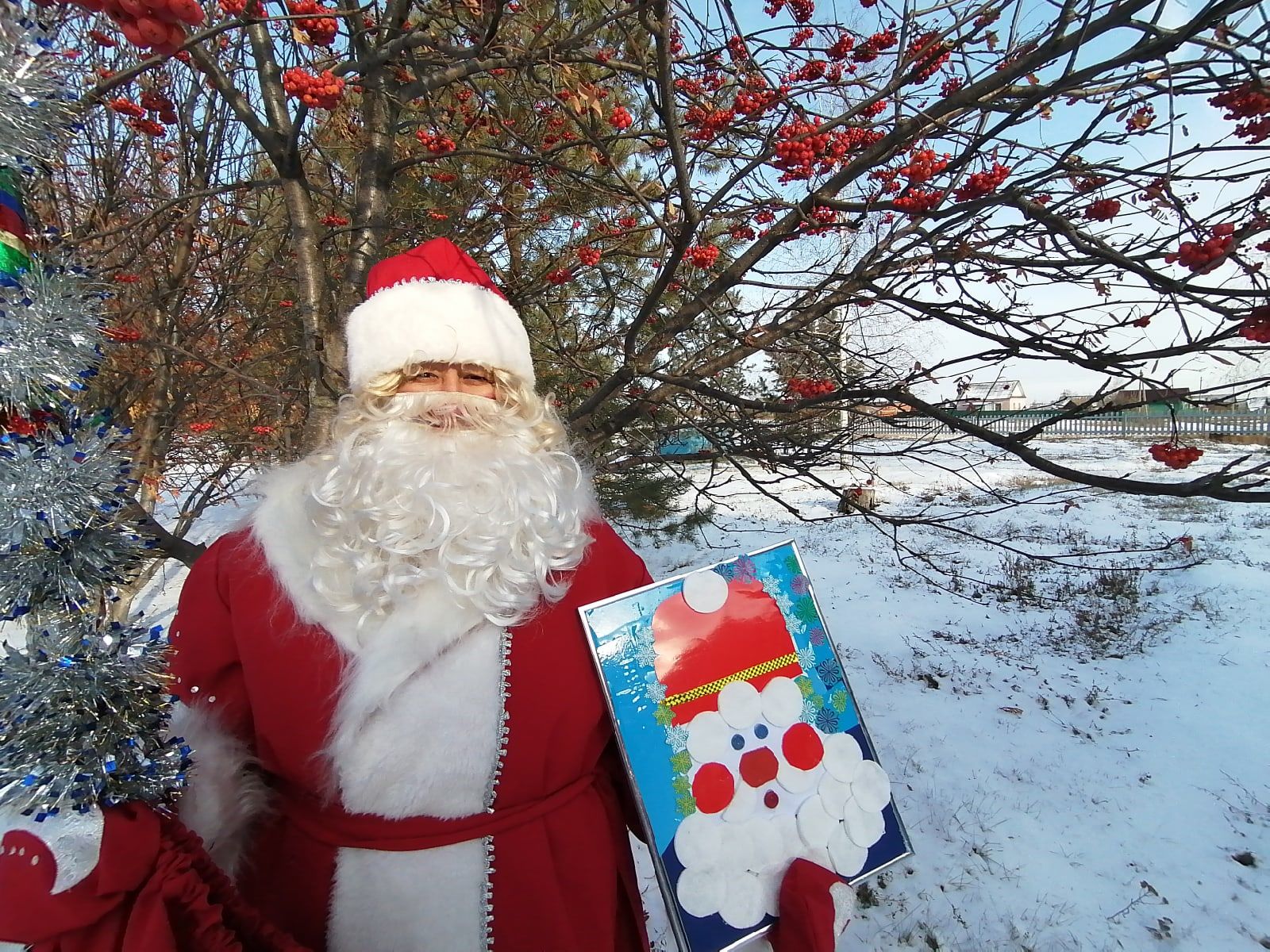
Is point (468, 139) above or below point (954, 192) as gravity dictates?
above

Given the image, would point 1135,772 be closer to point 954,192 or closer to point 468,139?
point 954,192

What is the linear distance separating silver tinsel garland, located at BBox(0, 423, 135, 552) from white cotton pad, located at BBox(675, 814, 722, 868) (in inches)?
40.0

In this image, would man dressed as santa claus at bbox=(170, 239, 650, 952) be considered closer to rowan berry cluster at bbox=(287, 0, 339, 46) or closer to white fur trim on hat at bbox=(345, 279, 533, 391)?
white fur trim on hat at bbox=(345, 279, 533, 391)

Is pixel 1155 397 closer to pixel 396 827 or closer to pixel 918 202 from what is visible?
pixel 918 202

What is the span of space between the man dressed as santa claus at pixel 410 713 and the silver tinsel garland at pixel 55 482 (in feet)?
1.22

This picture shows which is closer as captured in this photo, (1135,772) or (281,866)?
(281,866)

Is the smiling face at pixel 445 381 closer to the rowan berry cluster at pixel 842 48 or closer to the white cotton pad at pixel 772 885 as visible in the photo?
the white cotton pad at pixel 772 885

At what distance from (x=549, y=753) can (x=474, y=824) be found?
17 cm

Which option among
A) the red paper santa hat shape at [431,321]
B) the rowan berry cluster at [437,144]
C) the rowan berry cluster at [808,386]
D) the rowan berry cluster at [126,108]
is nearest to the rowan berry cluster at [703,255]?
the rowan berry cluster at [808,386]

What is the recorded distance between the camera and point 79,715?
741 mm

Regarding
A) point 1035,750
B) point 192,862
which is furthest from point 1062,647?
point 192,862

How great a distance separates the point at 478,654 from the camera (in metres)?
1.15

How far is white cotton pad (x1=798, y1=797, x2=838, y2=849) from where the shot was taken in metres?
1.18

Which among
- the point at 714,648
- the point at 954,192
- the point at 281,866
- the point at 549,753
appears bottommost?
the point at 281,866
